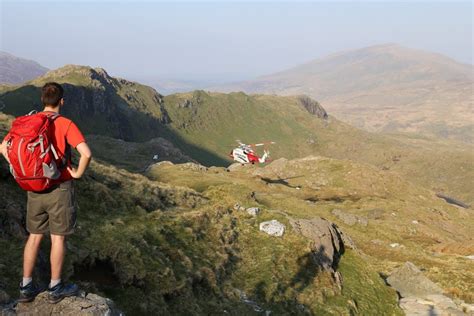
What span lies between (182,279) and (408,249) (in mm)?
32587

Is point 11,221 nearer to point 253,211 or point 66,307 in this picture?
point 66,307

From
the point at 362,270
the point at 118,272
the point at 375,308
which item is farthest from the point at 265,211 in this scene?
the point at 118,272

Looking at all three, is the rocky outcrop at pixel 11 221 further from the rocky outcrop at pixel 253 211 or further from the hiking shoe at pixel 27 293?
the rocky outcrop at pixel 253 211

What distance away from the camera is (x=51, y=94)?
9.36 m

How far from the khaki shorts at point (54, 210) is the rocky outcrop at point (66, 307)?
167 cm

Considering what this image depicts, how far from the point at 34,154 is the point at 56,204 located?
4.01 feet

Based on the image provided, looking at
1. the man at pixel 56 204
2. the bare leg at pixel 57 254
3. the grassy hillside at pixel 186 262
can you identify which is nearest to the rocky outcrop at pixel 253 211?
the grassy hillside at pixel 186 262

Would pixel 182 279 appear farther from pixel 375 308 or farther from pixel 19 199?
pixel 375 308

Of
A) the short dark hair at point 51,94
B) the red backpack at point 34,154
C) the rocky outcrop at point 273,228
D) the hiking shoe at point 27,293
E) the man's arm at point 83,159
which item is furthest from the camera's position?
the rocky outcrop at point 273,228

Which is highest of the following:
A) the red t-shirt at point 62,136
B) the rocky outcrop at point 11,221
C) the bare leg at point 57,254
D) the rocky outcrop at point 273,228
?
the red t-shirt at point 62,136

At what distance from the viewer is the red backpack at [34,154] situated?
347 inches

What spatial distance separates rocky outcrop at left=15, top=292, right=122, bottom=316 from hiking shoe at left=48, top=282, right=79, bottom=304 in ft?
0.36

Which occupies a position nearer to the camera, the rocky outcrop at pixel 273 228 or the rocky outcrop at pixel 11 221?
the rocky outcrop at pixel 11 221


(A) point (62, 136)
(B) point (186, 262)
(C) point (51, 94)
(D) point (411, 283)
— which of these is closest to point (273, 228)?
(B) point (186, 262)
